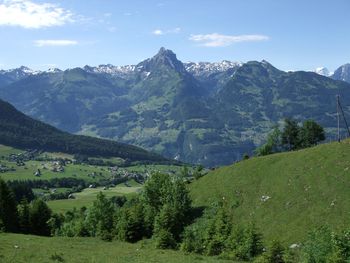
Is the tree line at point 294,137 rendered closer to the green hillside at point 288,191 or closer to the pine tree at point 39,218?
the green hillside at point 288,191

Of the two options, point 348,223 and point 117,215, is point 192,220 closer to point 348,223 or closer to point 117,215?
point 117,215

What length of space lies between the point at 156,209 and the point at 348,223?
4179 centimetres

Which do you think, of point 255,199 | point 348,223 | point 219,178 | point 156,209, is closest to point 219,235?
point 348,223

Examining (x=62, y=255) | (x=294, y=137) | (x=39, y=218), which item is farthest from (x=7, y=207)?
(x=294, y=137)

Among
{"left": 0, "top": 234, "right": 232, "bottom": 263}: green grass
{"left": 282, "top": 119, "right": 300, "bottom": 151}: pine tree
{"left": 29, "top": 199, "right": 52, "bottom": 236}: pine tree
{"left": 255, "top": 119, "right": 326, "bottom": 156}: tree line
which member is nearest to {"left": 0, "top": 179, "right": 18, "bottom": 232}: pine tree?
{"left": 29, "top": 199, "right": 52, "bottom": 236}: pine tree

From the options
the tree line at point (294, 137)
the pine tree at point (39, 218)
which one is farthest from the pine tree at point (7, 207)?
the tree line at point (294, 137)

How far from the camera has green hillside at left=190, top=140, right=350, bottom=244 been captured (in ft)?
250

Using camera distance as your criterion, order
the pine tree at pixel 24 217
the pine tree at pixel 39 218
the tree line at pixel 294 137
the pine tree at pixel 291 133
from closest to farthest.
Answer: the pine tree at pixel 24 217, the pine tree at pixel 39 218, the tree line at pixel 294 137, the pine tree at pixel 291 133

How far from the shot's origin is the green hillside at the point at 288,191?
76338 mm

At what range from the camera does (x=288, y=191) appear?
87938mm

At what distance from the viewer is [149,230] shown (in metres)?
84.1

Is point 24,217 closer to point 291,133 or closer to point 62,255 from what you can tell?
point 62,255

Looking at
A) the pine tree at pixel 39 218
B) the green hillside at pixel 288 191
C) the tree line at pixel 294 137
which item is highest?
the tree line at pixel 294 137

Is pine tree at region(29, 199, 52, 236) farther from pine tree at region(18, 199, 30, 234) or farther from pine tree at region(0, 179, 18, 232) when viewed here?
pine tree at region(0, 179, 18, 232)
